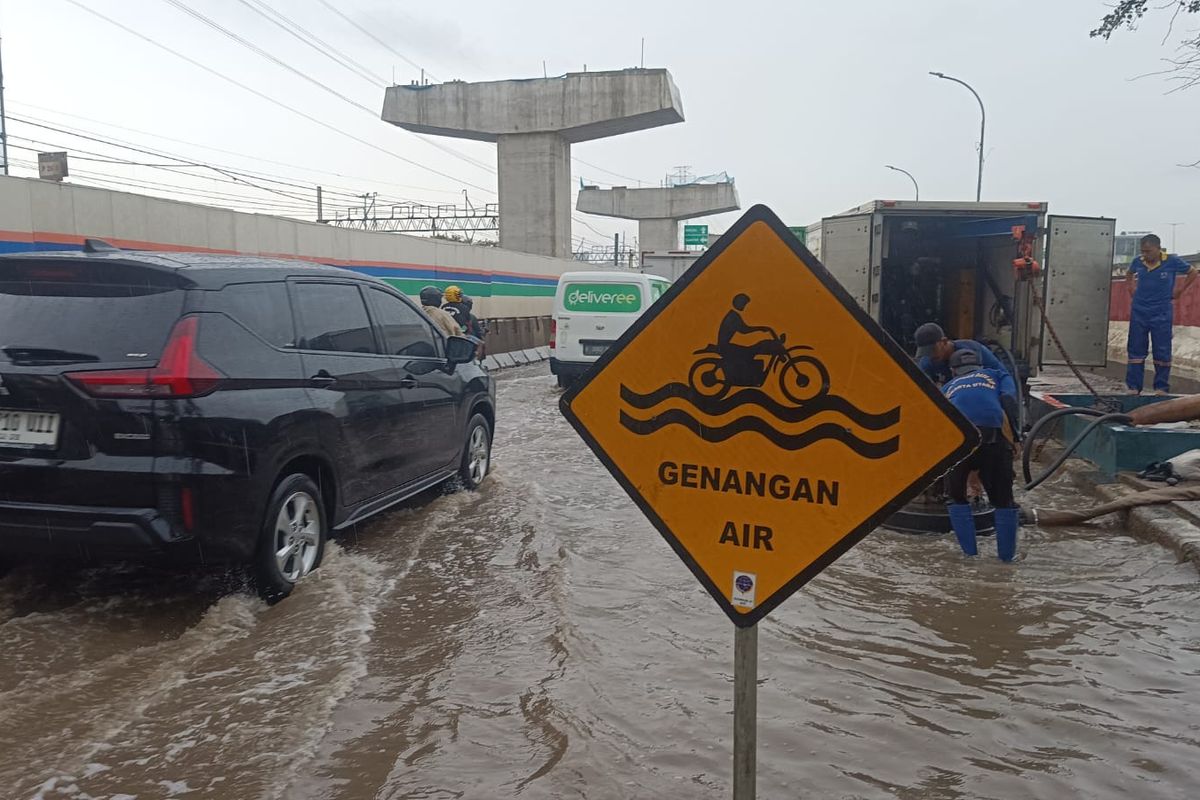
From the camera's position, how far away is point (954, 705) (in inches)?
142

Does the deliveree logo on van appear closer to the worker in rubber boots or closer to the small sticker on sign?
the worker in rubber boots

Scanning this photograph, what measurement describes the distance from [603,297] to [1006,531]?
9688 mm

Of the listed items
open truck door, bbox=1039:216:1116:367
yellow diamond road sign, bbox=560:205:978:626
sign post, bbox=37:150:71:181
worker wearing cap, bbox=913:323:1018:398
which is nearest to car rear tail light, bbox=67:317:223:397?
yellow diamond road sign, bbox=560:205:978:626

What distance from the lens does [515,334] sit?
2147 centimetres

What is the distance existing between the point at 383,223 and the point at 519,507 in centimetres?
5718

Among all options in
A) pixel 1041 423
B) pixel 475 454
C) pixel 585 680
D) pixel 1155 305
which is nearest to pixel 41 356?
pixel 585 680

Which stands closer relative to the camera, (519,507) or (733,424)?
(733,424)

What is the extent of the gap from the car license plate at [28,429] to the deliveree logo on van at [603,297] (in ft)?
36.0

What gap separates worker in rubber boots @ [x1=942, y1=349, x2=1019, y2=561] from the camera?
5309 mm

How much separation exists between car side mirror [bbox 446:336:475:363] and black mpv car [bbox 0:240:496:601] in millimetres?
1856

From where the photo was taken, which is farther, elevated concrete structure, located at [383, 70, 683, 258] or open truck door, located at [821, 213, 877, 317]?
elevated concrete structure, located at [383, 70, 683, 258]

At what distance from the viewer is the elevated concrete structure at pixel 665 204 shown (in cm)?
6022

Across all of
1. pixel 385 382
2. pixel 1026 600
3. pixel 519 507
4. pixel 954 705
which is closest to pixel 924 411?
pixel 954 705

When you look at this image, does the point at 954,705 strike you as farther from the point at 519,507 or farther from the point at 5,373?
the point at 5,373
